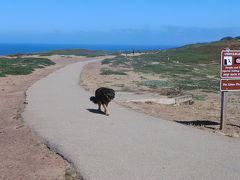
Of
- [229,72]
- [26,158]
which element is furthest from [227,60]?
[26,158]

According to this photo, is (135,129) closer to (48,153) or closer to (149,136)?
(149,136)

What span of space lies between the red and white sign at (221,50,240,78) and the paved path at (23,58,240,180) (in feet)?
5.58

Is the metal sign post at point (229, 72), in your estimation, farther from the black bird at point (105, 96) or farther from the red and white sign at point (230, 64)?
the black bird at point (105, 96)

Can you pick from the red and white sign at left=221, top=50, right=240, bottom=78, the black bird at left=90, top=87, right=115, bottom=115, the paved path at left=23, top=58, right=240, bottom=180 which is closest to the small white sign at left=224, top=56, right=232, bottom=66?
the red and white sign at left=221, top=50, right=240, bottom=78

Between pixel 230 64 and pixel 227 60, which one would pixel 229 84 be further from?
pixel 227 60

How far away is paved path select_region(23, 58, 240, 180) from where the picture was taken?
6.61 m

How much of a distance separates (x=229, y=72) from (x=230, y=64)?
0.69ft

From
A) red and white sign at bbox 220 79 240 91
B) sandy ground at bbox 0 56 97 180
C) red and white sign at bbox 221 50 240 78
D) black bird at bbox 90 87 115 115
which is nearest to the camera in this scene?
sandy ground at bbox 0 56 97 180

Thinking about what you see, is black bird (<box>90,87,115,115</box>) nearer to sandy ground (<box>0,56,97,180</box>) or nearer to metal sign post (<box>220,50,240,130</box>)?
sandy ground (<box>0,56,97,180</box>)

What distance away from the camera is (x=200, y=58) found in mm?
56531

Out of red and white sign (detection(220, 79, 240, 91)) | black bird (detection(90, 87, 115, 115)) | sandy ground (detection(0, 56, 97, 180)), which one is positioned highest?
red and white sign (detection(220, 79, 240, 91))

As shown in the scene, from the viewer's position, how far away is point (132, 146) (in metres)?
8.27

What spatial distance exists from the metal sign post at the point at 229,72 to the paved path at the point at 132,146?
1.38 meters

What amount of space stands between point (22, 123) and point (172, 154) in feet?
16.6
